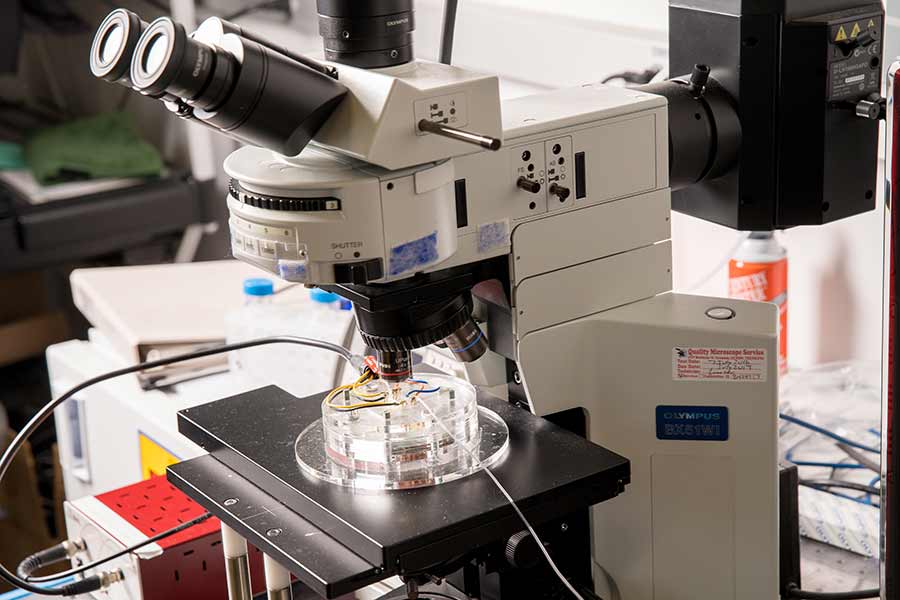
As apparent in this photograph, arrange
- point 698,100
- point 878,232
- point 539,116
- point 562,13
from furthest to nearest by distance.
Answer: point 562,13 → point 878,232 → point 698,100 → point 539,116

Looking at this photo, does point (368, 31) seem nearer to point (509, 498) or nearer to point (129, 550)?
point (509, 498)

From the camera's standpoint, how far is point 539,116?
1005 mm

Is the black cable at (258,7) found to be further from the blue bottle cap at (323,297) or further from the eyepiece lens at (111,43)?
the eyepiece lens at (111,43)

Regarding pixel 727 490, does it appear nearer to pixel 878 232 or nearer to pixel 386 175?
pixel 386 175

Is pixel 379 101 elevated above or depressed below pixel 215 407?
above

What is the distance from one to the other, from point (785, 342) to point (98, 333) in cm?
105

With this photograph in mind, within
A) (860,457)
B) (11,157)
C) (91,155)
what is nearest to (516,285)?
(860,457)

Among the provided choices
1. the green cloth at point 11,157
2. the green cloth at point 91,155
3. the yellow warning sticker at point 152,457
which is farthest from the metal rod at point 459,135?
the green cloth at point 11,157

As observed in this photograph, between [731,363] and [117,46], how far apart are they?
563mm

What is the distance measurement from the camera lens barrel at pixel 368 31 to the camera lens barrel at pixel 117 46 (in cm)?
14

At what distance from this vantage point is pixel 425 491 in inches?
37.9

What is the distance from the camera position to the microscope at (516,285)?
859 millimetres

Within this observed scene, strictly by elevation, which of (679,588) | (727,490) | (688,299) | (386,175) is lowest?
(679,588)

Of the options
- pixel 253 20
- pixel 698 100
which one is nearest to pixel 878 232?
pixel 698 100
